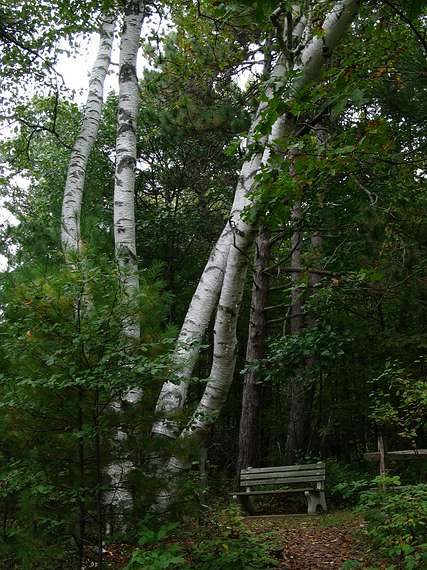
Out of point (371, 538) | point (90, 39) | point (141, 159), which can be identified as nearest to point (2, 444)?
point (371, 538)

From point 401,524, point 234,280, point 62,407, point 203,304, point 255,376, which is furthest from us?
point 255,376

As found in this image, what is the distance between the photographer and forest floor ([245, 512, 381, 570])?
448 cm

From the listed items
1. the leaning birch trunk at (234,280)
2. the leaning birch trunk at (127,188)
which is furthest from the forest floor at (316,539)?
the leaning birch trunk at (127,188)

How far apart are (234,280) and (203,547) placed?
200 cm

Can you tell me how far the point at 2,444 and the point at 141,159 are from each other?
34.0 feet

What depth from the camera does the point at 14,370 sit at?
3.51 m

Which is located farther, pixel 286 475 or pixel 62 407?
pixel 286 475

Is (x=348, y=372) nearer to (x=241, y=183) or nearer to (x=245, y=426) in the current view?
(x=245, y=426)

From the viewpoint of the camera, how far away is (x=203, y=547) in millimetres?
3656

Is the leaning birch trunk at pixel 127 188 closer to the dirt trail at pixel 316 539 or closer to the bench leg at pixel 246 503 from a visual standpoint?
the dirt trail at pixel 316 539

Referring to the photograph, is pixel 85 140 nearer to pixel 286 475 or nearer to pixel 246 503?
pixel 286 475

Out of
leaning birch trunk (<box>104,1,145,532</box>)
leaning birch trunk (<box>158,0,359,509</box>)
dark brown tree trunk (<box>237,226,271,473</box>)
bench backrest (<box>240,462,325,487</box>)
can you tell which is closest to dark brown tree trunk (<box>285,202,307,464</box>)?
dark brown tree trunk (<box>237,226,271,473</box>)

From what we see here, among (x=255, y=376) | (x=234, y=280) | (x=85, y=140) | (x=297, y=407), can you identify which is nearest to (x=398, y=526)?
(x=234, y=280)

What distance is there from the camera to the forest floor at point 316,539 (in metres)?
4.48
